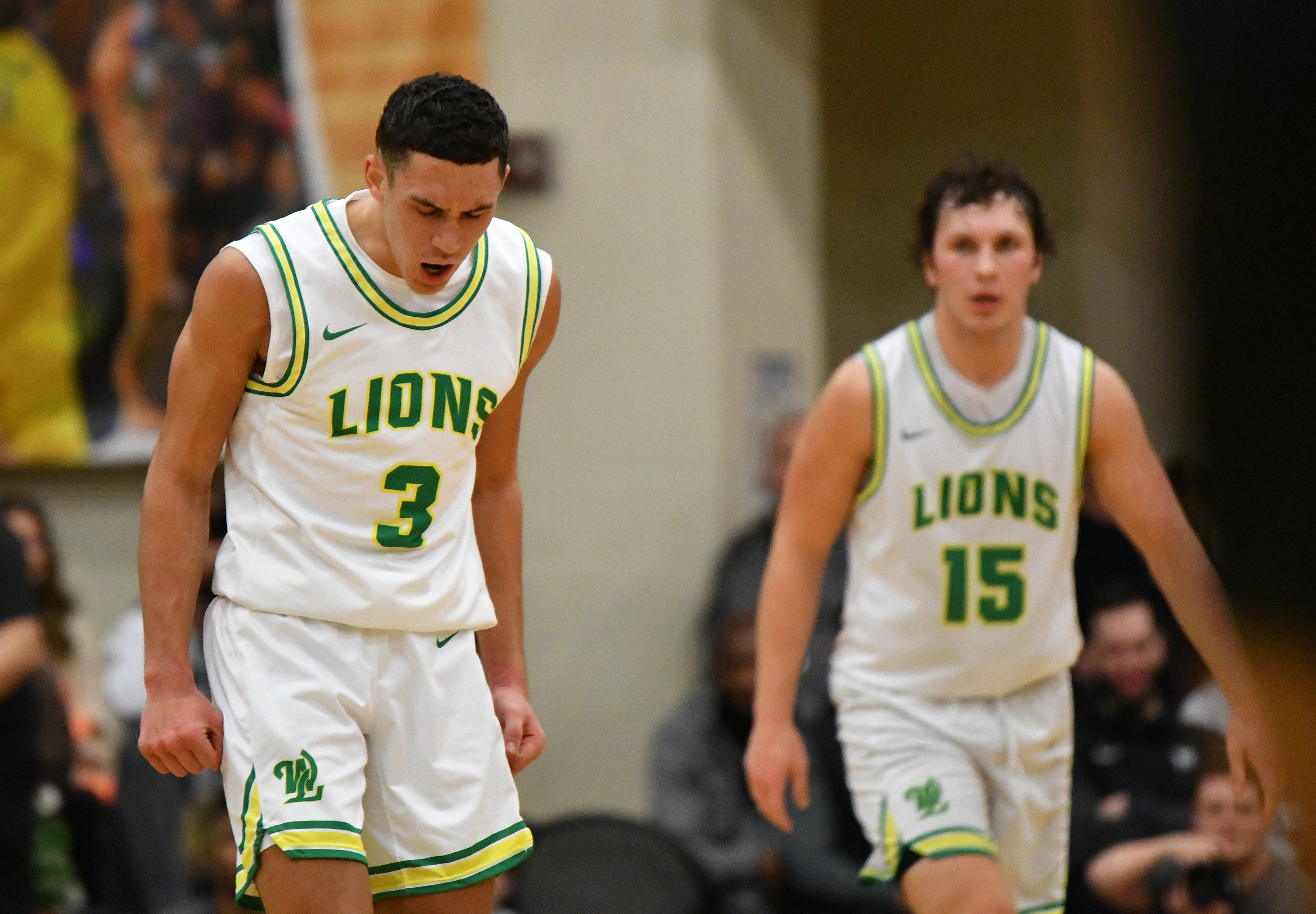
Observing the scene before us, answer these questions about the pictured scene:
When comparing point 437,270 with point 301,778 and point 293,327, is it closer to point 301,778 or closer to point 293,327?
point 293,327

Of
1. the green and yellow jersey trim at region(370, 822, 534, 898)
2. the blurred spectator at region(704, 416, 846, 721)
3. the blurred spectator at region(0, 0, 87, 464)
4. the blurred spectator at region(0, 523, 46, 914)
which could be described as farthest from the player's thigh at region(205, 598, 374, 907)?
the blurred spectator at region(0, 0, 87, 464)

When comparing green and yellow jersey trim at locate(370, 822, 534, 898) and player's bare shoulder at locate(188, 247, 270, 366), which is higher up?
player's bare shoulder at locate(188, 247, 270, 366)

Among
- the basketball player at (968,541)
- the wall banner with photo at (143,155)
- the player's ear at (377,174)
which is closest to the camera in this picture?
the player's ear at (377,174)

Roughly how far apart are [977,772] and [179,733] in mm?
1834

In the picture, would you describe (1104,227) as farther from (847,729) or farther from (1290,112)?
(1290,112)

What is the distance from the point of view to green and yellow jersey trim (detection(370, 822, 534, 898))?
107 inches

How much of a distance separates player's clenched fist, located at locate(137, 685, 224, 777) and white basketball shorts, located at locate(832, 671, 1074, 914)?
62.0 inches

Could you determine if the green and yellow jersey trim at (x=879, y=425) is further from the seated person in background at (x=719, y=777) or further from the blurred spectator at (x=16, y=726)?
the blurred spectator at (x=16, y=726)

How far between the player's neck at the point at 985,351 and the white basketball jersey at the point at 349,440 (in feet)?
4.41

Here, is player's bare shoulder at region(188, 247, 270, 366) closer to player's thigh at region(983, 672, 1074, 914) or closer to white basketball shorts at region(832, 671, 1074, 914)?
white basketball shorts at region(832, 671, 1074, 914)

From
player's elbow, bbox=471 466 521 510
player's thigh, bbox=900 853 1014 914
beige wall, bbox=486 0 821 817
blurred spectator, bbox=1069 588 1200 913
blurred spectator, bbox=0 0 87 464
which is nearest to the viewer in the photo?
player's elbow, bbox=471 466 521 510

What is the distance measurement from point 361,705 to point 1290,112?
189cm

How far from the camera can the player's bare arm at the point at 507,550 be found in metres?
2.98

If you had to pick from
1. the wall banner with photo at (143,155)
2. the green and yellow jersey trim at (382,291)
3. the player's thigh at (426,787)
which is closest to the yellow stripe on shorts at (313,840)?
the player's thigh at (426,787)
